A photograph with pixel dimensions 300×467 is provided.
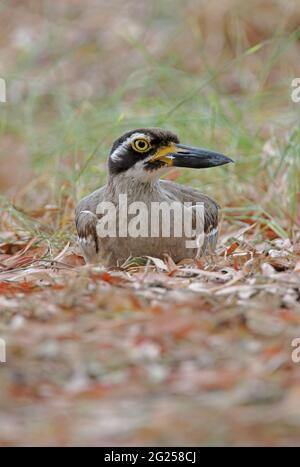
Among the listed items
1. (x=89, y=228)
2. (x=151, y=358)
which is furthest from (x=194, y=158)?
(x=151, y=358)

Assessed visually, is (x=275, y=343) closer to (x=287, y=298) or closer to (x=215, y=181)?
(x=287, y=298)

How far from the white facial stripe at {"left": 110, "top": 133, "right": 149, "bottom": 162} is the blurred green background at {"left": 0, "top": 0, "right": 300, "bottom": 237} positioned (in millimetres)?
878

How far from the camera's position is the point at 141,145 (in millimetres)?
5648

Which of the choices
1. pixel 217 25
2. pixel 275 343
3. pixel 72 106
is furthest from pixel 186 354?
pixel 217 25

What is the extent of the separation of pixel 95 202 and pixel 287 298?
5.67 ft

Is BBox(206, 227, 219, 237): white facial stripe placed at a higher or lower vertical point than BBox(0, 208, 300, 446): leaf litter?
higher

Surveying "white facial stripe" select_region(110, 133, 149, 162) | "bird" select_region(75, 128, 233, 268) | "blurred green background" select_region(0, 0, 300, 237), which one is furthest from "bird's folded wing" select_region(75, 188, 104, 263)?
"blurred green background" select_region(0, 0, 300, 237)

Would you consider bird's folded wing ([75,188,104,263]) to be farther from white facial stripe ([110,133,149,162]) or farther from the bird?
white facial stripe ([110,133,149,162])

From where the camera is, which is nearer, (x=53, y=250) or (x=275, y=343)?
(x=275, y=343)

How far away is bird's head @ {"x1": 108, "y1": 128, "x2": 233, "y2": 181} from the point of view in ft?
18.5

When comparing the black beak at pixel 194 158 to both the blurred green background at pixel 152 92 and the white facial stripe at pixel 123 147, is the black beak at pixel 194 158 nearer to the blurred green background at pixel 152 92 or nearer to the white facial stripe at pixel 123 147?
the white facial stripe at pixel 123 147

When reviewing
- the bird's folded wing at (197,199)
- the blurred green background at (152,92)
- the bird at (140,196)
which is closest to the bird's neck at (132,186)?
the bird at (140,196)
